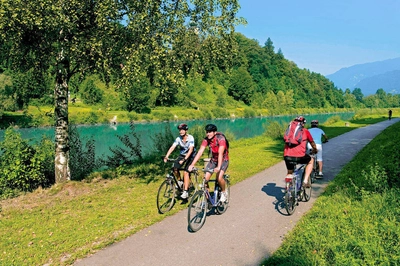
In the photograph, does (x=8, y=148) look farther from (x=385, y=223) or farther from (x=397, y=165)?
(x=397, y=165)

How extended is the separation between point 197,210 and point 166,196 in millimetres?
1441

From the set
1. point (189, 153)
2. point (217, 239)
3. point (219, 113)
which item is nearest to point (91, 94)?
point (219, 113)

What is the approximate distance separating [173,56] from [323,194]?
20.2ft

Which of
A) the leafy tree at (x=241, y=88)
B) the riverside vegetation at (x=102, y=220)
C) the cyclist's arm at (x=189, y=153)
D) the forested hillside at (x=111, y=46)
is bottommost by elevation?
the riverside vegetation at (x=102, y=220)

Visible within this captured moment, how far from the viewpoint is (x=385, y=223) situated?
567 cm

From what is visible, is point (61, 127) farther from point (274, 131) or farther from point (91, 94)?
point (91, 94)

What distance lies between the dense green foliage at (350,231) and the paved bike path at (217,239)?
408 millimetres

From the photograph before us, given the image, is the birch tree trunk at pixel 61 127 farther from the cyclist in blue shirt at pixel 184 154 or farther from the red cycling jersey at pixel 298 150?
the red cycling jersey at pixel 298 150

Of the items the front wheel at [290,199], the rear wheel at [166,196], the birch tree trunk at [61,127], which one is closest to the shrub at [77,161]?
the birch tree trunk at [61,127]

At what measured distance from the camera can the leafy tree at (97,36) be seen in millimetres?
8023

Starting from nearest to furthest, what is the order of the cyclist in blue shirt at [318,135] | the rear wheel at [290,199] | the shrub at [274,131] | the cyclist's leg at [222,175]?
the cyclist's leg at [222,175] → the rear wheel at [290,199] → the cyclist in blue shirt at [318,135] → the shrub at [274,131]

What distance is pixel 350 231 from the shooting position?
5.63 m

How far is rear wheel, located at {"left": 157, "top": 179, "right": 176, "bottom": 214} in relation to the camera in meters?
7.71

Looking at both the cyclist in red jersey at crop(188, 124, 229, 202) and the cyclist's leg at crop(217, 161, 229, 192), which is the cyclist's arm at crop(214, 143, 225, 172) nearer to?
the cyclist in red jersey at crop(188, 124, 229, 202)
